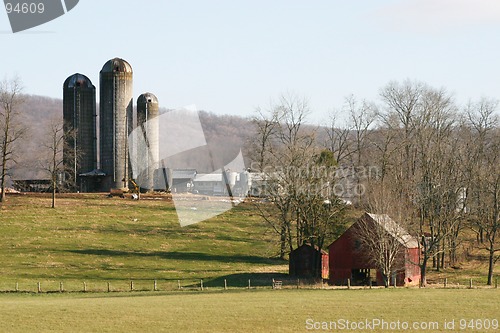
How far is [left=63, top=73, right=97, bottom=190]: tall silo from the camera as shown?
308ft

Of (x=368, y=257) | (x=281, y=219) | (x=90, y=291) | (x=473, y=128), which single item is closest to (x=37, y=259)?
(x=90, y=291)

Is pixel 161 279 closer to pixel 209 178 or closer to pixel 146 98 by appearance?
pixel 146 98

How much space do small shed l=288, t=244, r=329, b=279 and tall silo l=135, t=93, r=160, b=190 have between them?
39.0 metres

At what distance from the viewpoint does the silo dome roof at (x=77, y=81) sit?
95.0 meters

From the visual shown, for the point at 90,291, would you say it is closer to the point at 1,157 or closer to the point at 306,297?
the point at 306,297

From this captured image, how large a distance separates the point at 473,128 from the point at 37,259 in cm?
5242

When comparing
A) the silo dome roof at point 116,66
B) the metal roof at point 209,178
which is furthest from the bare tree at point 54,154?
the metal roof at point 209,178

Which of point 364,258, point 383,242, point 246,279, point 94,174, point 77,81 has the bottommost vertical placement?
point 246,279

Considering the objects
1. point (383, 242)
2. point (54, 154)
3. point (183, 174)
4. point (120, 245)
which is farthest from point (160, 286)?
point (183, 174)

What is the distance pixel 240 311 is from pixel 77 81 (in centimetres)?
6424

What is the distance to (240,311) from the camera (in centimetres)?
3562

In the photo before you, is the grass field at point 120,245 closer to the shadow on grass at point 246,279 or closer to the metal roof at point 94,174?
the shadow on grass at point 246,279

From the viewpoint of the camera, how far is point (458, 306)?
3728 centimetres

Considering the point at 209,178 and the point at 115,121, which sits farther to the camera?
the point at 209,178
